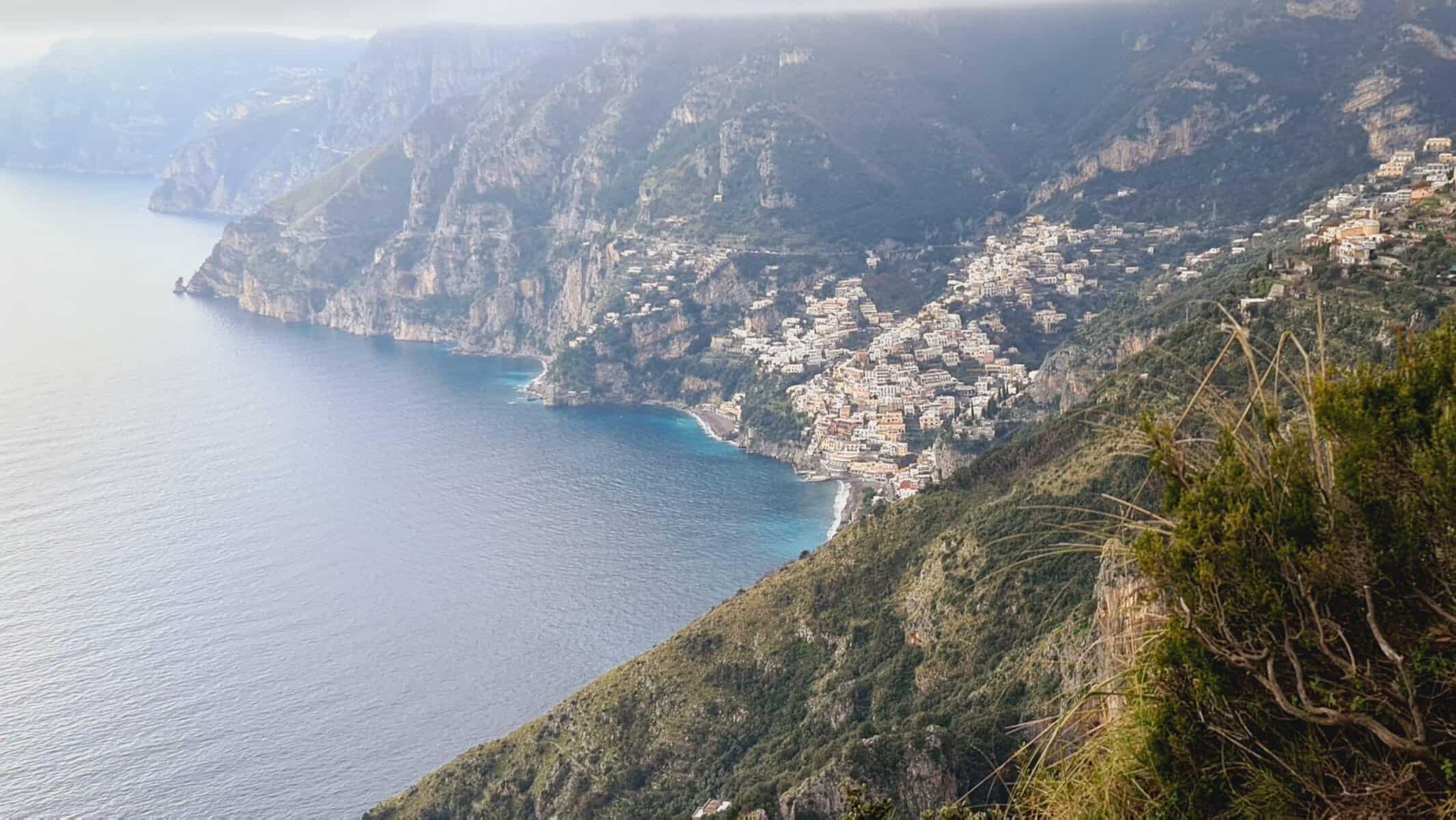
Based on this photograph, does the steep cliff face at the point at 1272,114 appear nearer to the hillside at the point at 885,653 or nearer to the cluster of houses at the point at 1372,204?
the cluster of houses at the point at 1372,204

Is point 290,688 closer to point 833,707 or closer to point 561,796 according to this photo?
point 561,796

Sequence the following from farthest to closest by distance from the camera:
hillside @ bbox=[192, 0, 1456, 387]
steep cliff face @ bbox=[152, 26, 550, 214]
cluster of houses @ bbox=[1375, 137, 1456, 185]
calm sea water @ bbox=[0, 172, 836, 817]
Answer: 1. steep cliff face @ bbox=[152, 26, 550, 214]
2. hillside @ bbox=[192, 0, 1456, 387]
3. cluster of houses @ bbox=[1375, 137, 1456, 185]
4. calm sea water @ bbox=[0, 172, 836, 817]

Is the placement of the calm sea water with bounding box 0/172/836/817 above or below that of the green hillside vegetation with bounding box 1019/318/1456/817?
below

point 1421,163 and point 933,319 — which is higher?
point 1421,163

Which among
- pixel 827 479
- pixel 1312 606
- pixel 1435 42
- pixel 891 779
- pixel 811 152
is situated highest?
pixel 1435 42

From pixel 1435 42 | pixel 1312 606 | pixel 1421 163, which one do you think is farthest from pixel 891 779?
pixel 1435 42

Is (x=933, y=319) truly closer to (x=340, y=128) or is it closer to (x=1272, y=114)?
(x=1272, y=114)

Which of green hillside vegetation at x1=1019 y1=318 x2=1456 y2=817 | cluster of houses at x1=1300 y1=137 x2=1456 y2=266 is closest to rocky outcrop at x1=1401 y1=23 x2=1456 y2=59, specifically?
cluster of houses at x1=1300 y1=137 x2=1456 y2=266

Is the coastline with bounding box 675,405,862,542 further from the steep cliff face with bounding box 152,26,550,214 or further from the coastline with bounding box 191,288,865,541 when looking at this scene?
the steep cliff face with bounding box 152,26,550,214
